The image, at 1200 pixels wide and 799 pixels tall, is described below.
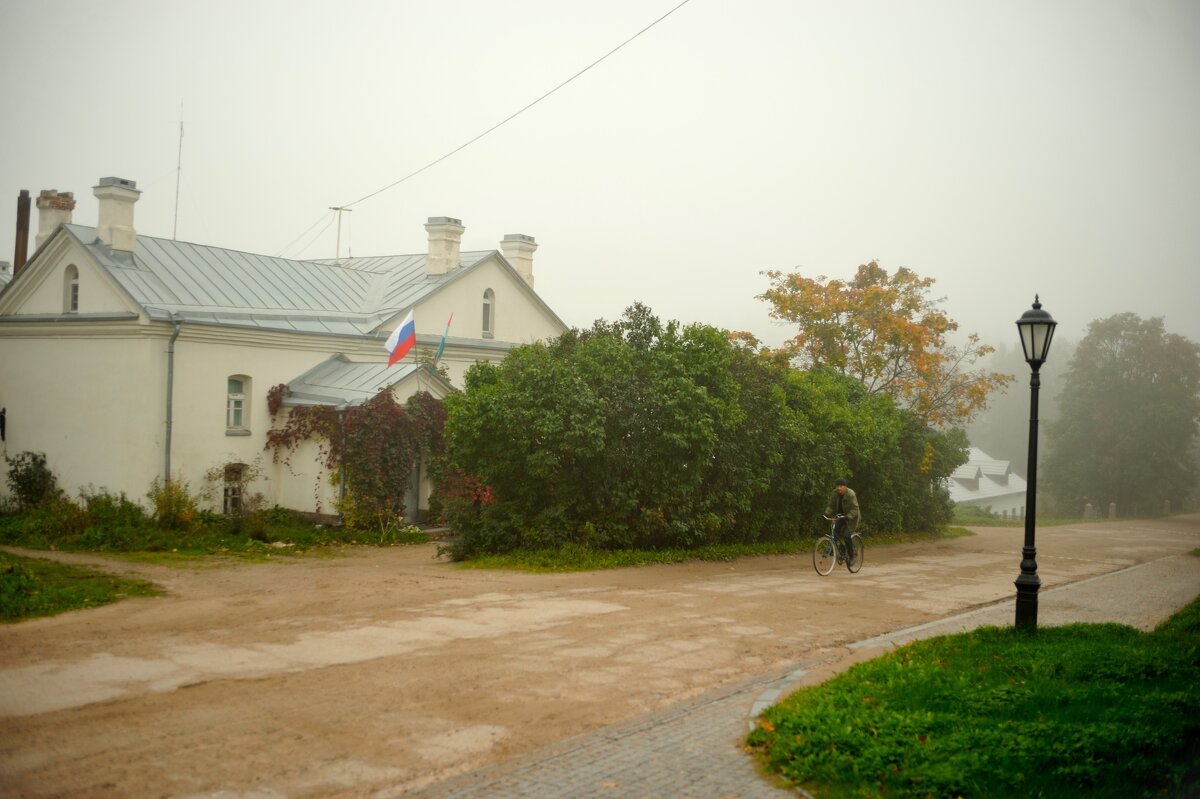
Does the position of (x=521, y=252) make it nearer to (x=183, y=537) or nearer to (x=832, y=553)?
(x=183, y=537)

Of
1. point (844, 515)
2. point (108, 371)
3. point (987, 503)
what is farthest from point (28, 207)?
point (987, 503)

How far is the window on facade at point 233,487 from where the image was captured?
2644 centimetres

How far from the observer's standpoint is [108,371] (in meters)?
25.7

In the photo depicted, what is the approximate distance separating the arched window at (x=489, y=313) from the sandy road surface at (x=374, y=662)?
16150 mm

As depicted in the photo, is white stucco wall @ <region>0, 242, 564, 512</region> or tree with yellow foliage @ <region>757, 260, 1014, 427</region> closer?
white stucco wall @ <region>0, 242, 564, 512</region>

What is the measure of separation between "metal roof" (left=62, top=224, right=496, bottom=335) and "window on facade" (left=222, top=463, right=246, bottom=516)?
3.80m

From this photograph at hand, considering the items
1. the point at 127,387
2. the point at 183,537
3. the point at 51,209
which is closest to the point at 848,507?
the point at 183,537

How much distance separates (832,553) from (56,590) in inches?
513

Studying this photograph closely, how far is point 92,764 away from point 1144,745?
7.17 metres

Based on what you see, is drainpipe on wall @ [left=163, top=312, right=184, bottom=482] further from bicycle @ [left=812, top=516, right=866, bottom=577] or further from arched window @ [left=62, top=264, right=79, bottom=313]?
bicycle @ [left=812, top=516, right=866, bottom=577]

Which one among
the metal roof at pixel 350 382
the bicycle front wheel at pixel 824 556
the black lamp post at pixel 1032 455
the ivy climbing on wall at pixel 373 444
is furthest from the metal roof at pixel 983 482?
the black lamp post at pixel 1032 455

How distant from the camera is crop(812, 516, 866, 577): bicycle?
1906 centimetres

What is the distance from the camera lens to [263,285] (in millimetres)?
30766

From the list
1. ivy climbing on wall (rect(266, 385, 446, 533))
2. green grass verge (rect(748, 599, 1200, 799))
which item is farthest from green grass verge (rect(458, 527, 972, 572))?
green grass verge (rect(748, 599, 1200, 799))
